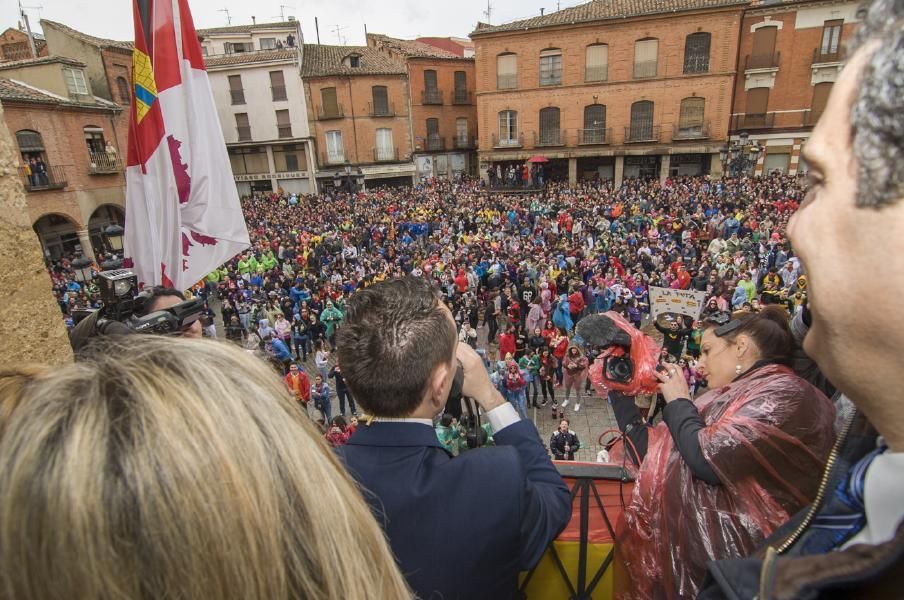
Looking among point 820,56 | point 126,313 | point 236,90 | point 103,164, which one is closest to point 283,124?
point 236,90

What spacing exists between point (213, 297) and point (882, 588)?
16918 millimetres

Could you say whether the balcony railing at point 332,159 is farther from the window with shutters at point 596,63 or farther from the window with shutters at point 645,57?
the window with shutters at point 645,57

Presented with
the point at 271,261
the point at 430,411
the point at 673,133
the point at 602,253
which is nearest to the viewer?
the point at 430,411

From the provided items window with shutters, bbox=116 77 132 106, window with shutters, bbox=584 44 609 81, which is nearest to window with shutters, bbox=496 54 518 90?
window with shutters, bbox=584 44 609 81

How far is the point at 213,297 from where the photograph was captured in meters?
15.5

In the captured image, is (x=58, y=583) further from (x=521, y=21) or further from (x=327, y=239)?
(x=521, y=21)

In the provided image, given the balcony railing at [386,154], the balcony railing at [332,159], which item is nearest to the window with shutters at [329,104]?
the balcony railing at [332,159]

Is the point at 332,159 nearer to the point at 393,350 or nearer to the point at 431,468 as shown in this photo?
the point at 393,350

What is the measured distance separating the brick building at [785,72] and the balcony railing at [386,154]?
66.8 ft

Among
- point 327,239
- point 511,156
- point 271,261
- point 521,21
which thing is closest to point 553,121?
point 511,156

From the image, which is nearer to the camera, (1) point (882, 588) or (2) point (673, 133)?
(1) point (882, 588)

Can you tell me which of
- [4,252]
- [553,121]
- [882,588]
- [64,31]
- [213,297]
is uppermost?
[64,31]

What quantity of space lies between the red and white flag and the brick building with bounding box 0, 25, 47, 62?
31071 millimetres

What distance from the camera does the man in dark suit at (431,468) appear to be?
1407mm
